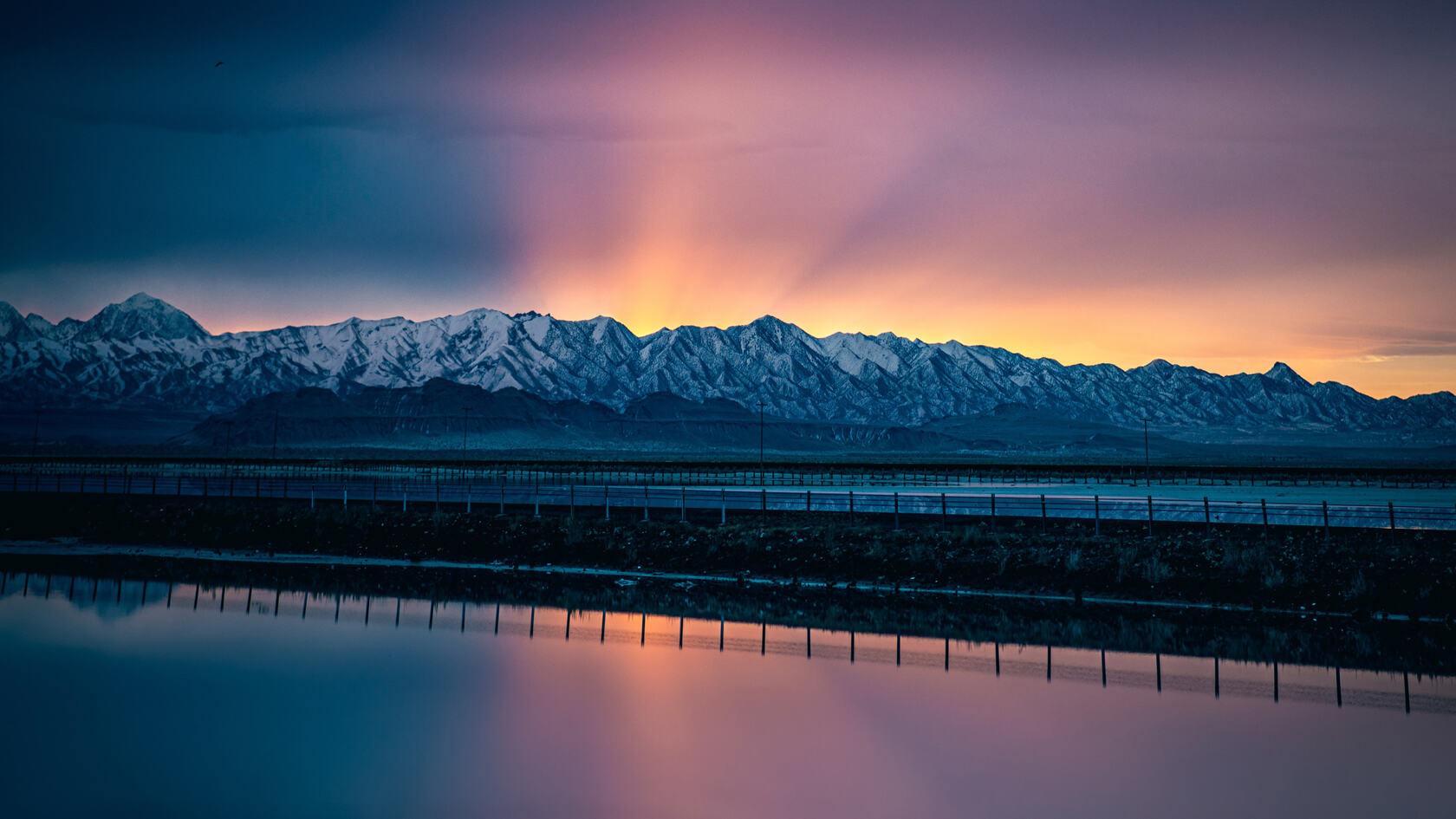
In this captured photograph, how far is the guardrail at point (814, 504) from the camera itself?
40.9m

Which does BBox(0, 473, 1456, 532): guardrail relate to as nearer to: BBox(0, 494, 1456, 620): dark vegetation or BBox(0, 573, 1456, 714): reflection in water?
BBox(0, 494, 1456, 620): dark vegetation

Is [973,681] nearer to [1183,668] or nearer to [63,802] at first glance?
[1183,668]

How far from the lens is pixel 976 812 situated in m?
13.3

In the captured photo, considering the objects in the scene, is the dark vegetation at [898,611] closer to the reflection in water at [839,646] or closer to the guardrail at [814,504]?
the reflection in water at [839,646]

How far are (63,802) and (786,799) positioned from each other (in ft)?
28.1

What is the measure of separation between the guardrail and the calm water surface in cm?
1576

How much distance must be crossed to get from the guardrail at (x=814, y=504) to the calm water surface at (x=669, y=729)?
1576 cm

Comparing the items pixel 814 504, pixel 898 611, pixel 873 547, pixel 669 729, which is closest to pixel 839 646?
pixel 898 611

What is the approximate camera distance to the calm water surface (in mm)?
13727

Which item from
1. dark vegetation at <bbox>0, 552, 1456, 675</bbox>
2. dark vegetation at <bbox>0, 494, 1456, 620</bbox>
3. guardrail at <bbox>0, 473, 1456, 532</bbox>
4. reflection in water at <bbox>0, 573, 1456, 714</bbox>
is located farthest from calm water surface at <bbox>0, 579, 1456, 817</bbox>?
guardrail at <bbox>0, 473, 1456, 532</bbox>

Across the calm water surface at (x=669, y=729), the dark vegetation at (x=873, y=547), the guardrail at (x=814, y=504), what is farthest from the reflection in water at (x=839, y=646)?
the guardrail at (x=814, y=504)

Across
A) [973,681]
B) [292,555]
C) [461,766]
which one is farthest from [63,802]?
[292,555]

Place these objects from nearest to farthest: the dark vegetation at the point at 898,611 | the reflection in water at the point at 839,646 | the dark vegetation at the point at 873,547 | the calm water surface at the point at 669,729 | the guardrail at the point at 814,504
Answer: the calm water surface at the point at 669,729 → the reflection in water at the point at 839,646 → the dark vegetation at the point at 898,611 → the dark vegetation at the point at 873,547 → the guardrail at the point at 814,504

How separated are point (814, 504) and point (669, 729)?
3390cm
